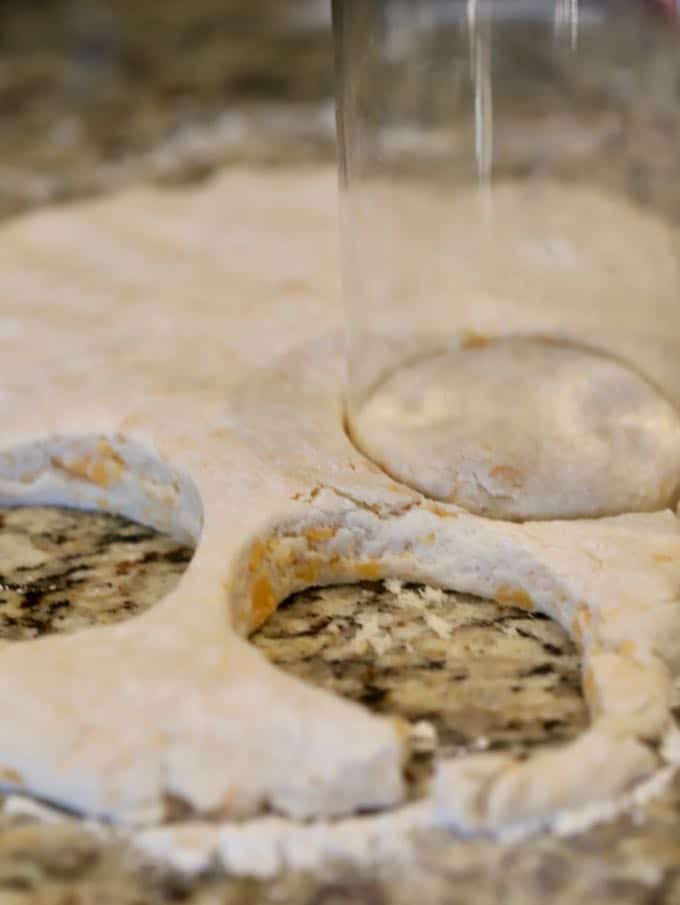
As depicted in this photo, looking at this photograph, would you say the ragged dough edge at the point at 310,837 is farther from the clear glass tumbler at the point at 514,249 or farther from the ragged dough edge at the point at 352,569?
the clear glass tumbler at the point at 514,249

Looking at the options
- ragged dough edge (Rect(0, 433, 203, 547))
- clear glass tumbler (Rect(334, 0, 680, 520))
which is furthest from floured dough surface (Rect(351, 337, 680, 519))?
ragged dough edge (Rect(0, 433, 203, 547))

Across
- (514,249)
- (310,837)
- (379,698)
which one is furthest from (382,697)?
(514,249)

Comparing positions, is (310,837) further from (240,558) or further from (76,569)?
(76,569)

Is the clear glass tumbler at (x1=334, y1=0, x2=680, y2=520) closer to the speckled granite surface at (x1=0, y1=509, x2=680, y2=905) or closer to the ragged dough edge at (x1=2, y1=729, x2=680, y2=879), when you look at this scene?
the speckled granite surface at (x1=0, y1=509, x2=680, y2=905)

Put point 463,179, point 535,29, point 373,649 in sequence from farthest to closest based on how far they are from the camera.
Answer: point 535,29 → point 463,179 → point 373,649

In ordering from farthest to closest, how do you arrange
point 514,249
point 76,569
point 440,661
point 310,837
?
point 514,249 → point 76,569 → point 440,661 → point 310,837

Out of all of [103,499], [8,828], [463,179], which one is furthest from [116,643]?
[463,179]

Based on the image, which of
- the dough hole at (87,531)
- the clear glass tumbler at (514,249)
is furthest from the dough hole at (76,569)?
the clear glass tumbler at (514,249)

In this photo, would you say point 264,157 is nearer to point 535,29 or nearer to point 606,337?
point 535,29
